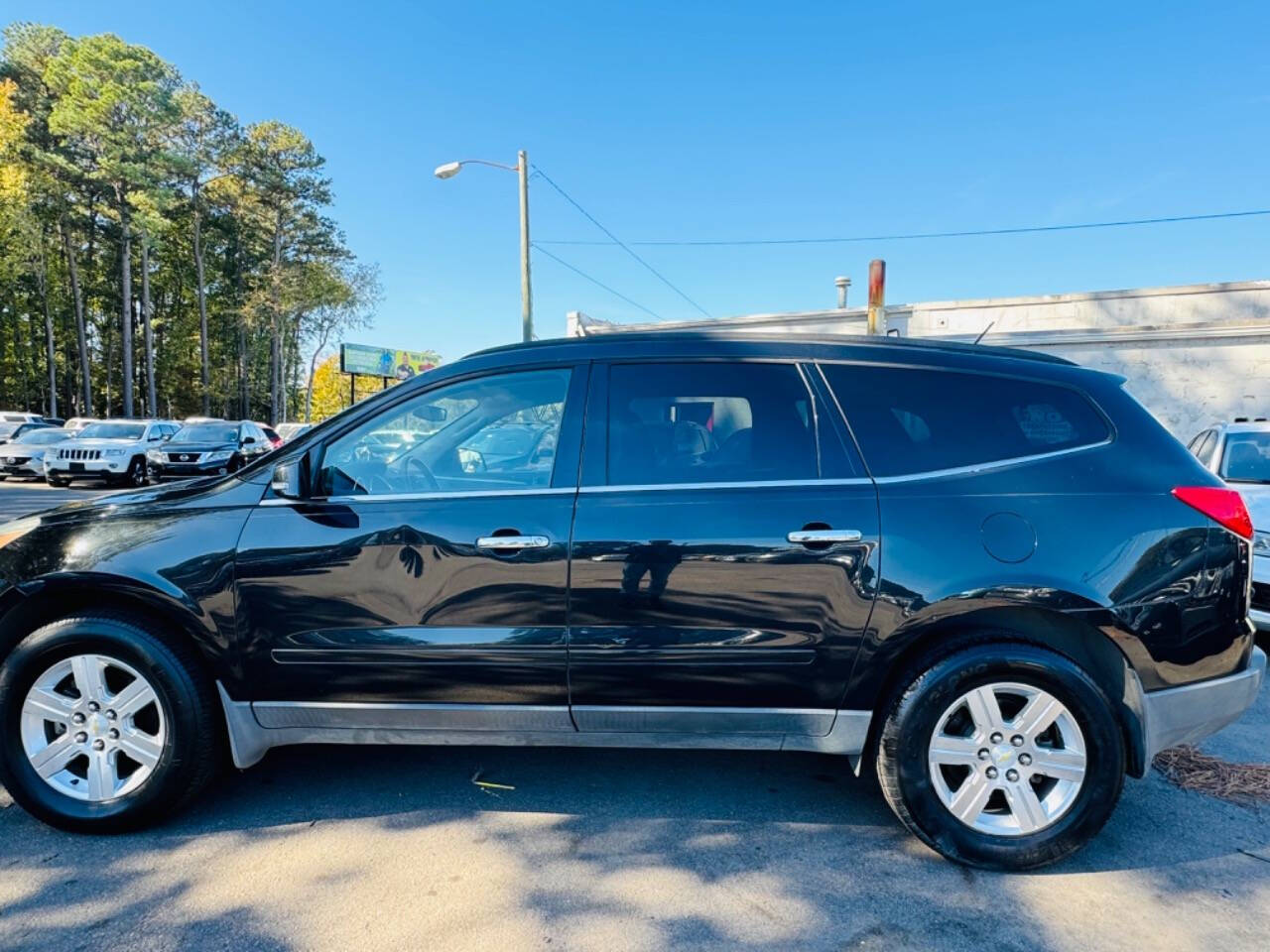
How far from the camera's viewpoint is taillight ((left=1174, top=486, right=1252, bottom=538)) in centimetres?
249

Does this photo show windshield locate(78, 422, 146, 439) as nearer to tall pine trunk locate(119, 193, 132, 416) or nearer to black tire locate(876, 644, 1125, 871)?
tall pine trunk locate(119, 193, 132, 416)

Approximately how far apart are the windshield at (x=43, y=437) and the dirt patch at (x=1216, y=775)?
22.4m

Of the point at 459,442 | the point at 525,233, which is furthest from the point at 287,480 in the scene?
the point at 525,233

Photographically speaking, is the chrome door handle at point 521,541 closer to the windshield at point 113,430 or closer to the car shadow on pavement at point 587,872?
the car shadow on pavement at point 587,872

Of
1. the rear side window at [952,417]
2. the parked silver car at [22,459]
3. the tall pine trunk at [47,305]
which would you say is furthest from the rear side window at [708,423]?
the tall pine trunk at [47,305]

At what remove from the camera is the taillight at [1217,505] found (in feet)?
8.16

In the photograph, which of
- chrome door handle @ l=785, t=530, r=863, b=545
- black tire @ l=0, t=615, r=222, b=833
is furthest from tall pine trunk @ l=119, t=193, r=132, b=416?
chrome door handle @ l=785, t=530, r=863, b=545

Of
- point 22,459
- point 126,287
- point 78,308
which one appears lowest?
point 22,459

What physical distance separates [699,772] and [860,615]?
46.9 inches

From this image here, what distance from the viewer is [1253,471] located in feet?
18.7

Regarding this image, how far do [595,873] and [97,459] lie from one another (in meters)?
17.8

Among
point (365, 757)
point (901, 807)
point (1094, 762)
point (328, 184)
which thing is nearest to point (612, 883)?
point (901, 807)

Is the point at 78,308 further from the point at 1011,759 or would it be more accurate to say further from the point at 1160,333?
the point at 1011,759

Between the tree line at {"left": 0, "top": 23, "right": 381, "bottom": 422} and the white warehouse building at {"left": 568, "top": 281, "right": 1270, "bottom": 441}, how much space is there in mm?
29946
